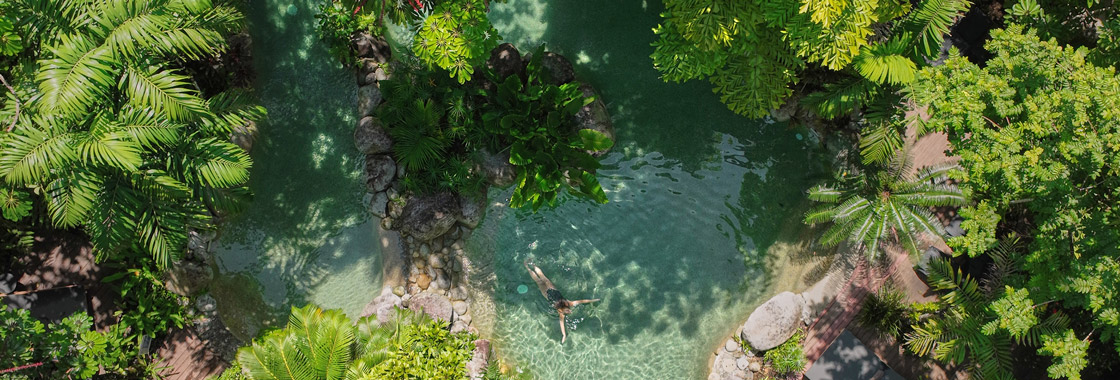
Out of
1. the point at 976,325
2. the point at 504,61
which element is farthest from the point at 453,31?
the point at 976,325

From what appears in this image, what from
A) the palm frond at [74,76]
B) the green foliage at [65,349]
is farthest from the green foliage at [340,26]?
the green foliage at [65,349]

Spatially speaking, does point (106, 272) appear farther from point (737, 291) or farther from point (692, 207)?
point (737, 291)

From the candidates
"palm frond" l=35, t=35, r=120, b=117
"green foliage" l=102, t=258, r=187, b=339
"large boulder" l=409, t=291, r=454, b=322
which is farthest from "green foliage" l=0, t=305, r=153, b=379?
"large boulder" l=409, t=291, r=454, b=322

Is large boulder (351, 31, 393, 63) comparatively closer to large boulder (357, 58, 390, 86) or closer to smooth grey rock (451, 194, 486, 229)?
large boulder (357, 58, 390, 86)

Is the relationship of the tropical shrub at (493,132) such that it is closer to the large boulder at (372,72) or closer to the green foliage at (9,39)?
the large boulder at (372,72)

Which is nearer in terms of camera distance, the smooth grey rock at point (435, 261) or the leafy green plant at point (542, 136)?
the leafy green plant at point (542, 136)

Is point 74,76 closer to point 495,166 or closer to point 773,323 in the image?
point 495,166
